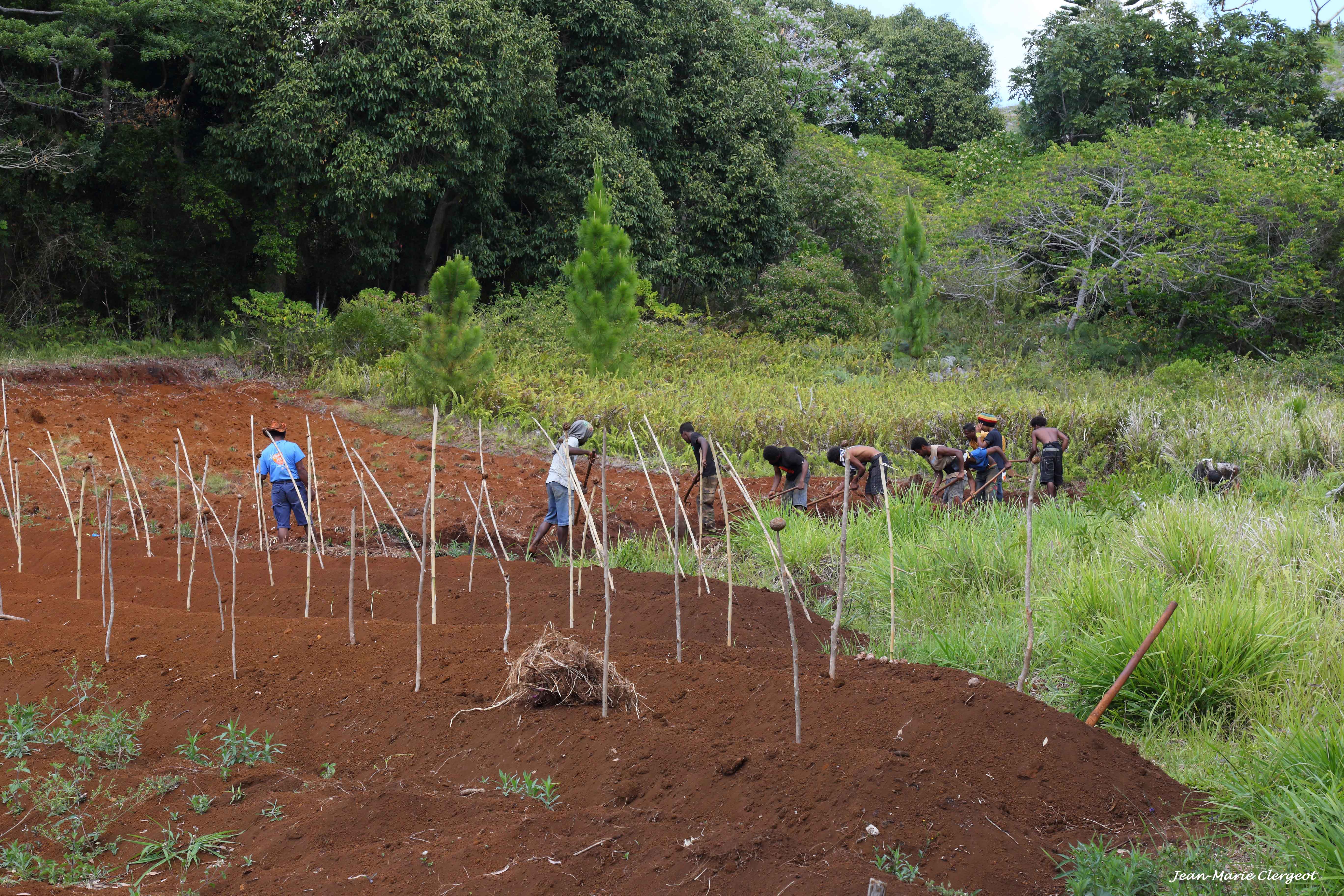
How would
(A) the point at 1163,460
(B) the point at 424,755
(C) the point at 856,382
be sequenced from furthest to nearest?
(C) the point at 856,382 < (A) the point at 1163,460 < (B) the point at 424,755

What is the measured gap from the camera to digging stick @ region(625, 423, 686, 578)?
526 cm

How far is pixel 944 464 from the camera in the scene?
10.4 meters

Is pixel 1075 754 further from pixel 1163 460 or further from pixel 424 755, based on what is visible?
pixel 1163 460

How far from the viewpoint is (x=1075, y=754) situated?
155 inches

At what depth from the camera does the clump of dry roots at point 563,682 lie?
4.33 metres

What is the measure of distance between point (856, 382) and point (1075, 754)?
13.4 meters

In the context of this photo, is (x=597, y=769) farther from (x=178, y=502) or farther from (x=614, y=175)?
(x=614, y=175)

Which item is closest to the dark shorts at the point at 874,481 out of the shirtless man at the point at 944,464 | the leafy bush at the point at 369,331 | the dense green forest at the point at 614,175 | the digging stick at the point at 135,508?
the shirtless man at the point at 944,464

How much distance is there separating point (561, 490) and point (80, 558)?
3592mm

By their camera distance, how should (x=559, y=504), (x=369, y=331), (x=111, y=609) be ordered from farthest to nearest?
(x=369, y=331) < (x=559, y=504) < (x=111, y=609)

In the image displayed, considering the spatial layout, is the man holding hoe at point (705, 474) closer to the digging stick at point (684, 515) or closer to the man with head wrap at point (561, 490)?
the digging stick at point (684, 515)

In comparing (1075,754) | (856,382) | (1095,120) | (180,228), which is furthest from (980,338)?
(1075,754)

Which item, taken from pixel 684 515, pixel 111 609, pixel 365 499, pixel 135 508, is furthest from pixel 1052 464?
pixel 135 508

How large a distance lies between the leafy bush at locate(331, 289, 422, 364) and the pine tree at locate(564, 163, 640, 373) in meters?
2.86
